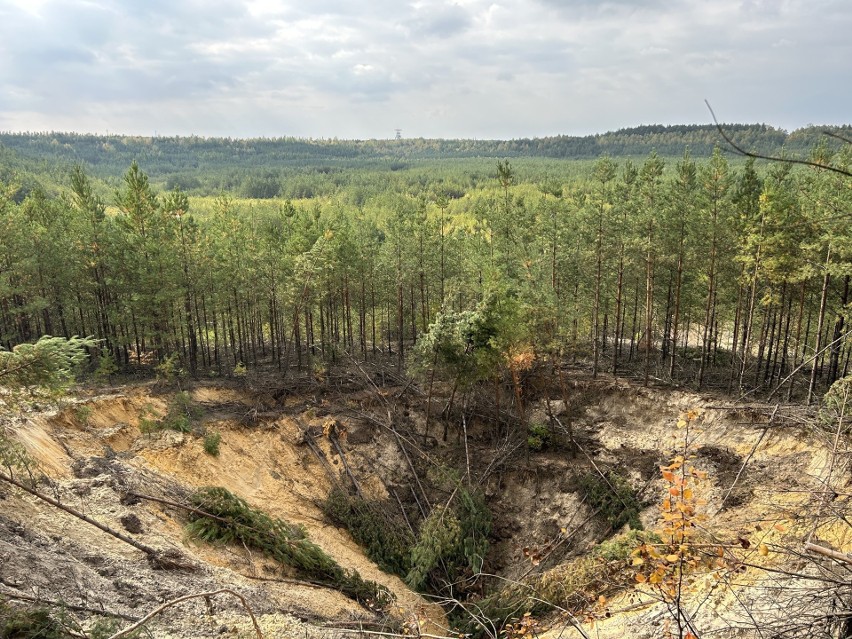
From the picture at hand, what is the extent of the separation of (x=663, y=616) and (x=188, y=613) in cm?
872

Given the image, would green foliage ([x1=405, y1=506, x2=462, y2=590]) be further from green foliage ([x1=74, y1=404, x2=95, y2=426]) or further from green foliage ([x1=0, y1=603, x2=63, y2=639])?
green foliage ([x1=74, y1=404, x2=95, y2=426])

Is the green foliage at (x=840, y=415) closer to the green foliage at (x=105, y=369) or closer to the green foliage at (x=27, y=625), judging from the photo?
the green foliage at (x=27, y=625)

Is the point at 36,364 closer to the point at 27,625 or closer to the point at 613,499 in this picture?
the point at 27,625

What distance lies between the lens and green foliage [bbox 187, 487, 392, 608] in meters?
14.2

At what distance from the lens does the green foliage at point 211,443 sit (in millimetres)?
19578

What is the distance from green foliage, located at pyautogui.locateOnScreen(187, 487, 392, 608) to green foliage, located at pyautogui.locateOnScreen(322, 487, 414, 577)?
278 centimetres

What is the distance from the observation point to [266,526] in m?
15.0

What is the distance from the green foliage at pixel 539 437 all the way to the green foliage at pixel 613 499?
9.06 ft

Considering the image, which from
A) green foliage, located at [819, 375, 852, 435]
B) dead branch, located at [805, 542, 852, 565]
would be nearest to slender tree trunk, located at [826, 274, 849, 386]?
green foliage, located at [819, 375, 852, 435]

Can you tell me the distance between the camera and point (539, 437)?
22406 mm

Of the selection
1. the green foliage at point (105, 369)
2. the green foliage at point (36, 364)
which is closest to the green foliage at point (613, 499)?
the green foliage at point (36, 364)

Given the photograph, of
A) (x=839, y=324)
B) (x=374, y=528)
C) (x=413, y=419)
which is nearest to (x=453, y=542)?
(x=374, y=528)

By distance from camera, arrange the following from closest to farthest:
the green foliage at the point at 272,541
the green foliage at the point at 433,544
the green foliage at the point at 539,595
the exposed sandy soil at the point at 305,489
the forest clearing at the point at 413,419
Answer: the exposed sandy soil at the point at 305,489, the forest clearing at the point at 413,419, the green foliage at the point at 539,595, the green foliage at the point at 272,541, the green foliage at the point at 433,544

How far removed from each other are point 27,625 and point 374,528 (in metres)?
12.5
